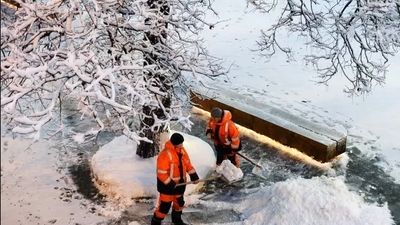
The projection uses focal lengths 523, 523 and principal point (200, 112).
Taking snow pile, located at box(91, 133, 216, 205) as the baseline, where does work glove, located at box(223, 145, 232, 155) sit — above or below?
above

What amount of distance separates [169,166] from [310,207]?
2149mm

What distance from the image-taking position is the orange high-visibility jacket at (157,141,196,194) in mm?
7133

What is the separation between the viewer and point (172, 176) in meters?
7.25

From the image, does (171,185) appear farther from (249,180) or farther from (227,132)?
(249,180)

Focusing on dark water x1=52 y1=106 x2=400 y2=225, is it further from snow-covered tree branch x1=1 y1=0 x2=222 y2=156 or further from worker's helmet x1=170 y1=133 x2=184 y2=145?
snow-covered tree branch x1=1 y1=0 x2=222 y2=156

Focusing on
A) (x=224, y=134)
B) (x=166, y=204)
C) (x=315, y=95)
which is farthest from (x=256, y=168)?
(x=315, y=95)

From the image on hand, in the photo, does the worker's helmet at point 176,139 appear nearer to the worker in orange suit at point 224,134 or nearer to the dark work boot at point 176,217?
the dark work boot at point 176,217

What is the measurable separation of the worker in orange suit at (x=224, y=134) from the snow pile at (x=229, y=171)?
0.12 metres

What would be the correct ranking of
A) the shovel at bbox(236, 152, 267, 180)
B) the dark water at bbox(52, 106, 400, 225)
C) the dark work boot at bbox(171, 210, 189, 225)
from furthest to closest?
the shovel at bbox(236, 152, 267, 180) < the dark water at bbox(52, 106, 400, 225) < the dark work boot at bbox(171, 210, 189, 225)

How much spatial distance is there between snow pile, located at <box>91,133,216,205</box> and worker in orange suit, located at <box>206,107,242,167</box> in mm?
370

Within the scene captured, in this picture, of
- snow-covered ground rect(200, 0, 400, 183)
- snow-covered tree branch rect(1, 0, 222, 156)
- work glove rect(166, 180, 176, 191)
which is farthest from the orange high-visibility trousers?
snow-covered ground rect(200, 0, 400, 183)

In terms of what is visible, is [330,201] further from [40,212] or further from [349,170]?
[40,212]

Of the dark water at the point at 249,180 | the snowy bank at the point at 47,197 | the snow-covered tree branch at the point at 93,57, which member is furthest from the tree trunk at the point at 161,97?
the snowy bank at the point at 47,197

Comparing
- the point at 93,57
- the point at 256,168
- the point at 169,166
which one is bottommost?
the point at 256,168
